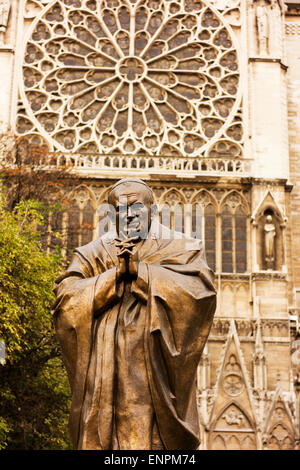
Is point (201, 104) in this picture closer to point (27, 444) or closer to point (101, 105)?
point (101, 105)

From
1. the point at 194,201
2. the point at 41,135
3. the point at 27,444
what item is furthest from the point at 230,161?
the point at 27,444

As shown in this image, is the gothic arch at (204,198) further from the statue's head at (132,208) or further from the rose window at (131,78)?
the statue's head at (132,208)

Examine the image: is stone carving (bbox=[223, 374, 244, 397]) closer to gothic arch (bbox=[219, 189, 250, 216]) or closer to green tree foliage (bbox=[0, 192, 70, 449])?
gothic arch (bbox=[219, 189, 250, 216])

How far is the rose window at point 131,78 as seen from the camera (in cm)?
2639

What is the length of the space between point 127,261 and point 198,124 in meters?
22.3

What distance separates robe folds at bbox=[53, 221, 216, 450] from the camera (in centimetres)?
438

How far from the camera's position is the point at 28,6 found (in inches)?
1102

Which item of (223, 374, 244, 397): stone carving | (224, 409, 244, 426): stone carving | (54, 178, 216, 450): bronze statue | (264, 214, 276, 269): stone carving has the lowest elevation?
(54, 178, 216, 450): bronze statue

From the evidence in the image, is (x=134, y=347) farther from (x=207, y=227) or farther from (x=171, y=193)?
(x=171, y=193)

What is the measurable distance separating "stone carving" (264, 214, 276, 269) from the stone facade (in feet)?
0.11

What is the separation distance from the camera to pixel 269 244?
80.6 feet

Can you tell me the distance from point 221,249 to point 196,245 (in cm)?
2009

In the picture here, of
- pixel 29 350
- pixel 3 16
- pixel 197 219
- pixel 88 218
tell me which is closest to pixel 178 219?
pixel 197 219

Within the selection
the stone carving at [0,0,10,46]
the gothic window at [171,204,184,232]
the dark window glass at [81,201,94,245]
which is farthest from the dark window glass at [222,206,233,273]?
the stone carving at [0,0,10,46]
